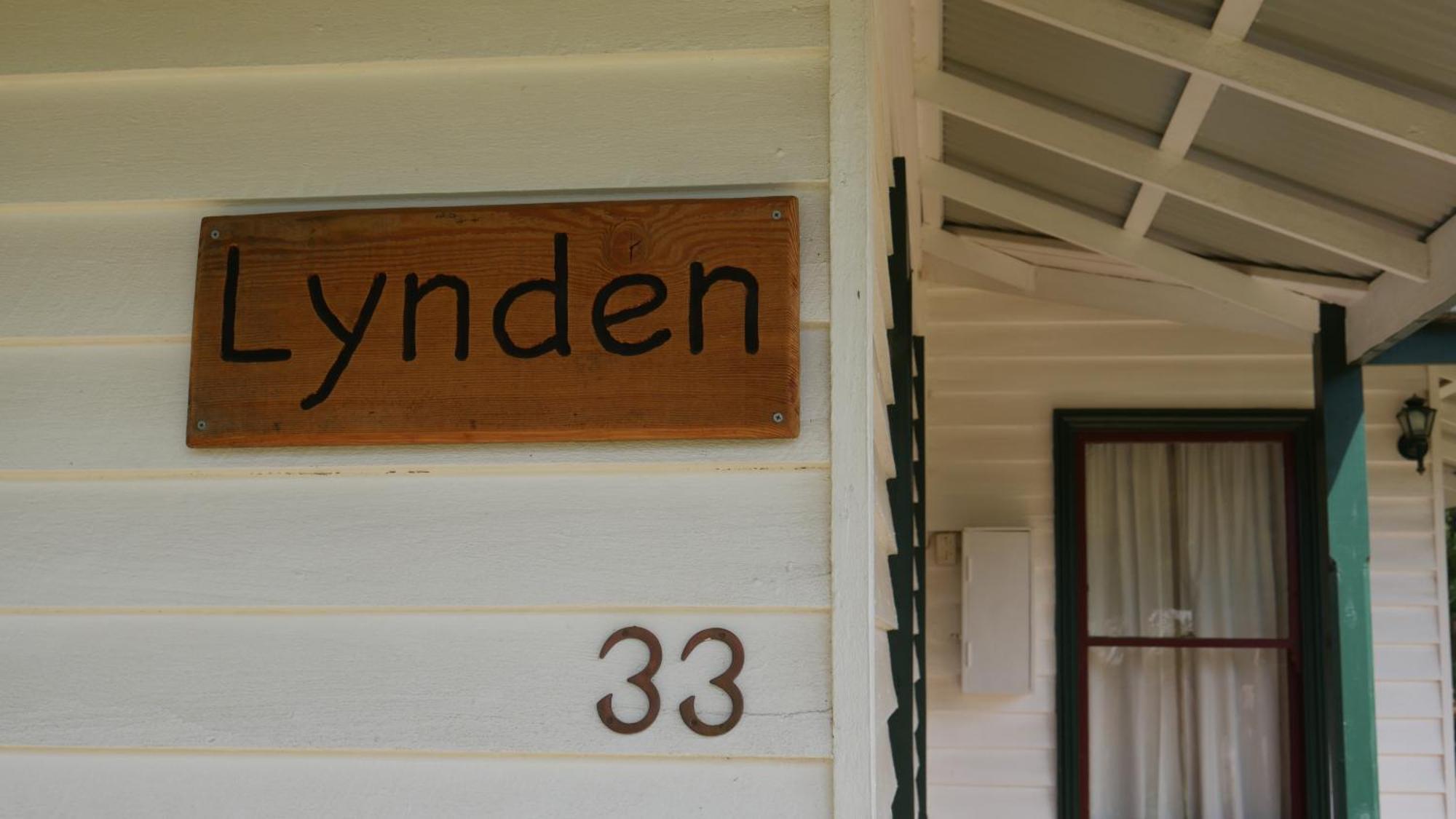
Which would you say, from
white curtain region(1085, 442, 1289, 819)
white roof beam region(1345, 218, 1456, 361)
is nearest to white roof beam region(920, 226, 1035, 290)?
white curtain region(1085, 442, 1289, 819)

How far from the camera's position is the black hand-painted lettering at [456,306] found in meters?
1.52

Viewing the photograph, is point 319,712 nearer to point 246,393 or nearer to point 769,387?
point 246,393

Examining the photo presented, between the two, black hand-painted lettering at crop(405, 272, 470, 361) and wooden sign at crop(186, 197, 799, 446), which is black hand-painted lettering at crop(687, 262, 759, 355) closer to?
wooden sign at crop(186, 197, 799, 446)

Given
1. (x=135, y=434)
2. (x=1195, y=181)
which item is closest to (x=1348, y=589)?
(x=1195, y=181)

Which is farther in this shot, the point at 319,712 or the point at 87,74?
the point at 87,74

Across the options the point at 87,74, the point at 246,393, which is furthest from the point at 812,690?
the point at 87,74

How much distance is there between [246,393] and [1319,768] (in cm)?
446

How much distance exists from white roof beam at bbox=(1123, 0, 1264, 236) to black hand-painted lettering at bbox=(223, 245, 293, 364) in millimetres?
1795

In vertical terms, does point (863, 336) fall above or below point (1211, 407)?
below

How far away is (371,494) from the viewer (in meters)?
1.54

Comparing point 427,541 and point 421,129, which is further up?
point 421,129

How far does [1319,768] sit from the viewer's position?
16.1ft

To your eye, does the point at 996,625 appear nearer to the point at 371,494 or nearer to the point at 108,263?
the point at 371,494

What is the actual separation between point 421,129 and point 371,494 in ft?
1.40
